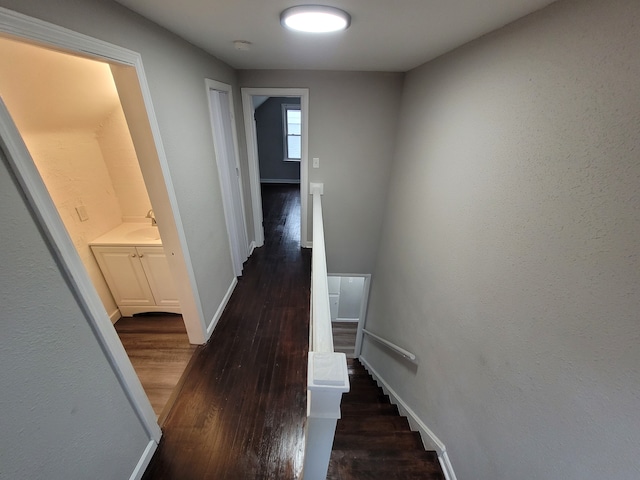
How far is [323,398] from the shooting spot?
67cm

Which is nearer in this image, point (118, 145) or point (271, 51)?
Answer: point (271, 51)

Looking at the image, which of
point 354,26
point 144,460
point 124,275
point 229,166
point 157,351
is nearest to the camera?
point 354,26

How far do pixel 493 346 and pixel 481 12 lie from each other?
1.39 meters

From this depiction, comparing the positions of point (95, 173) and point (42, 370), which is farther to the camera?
point (95, 173)

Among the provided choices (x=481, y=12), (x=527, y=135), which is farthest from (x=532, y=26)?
(x=527, y=135)

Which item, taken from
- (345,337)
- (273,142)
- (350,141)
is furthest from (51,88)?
(273,142)

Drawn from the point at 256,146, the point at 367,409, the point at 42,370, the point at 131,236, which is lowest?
the point at 367,409

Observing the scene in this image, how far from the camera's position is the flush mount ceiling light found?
108cm

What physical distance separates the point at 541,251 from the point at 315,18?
4.34 feet

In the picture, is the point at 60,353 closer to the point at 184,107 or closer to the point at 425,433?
the point at 184,107

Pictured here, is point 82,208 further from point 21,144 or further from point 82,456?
point 82,456

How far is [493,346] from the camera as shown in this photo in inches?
44.9

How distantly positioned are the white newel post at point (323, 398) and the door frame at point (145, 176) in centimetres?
96

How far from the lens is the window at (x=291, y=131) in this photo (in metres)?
6.24
